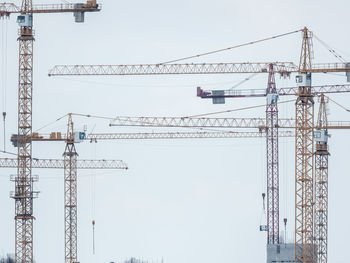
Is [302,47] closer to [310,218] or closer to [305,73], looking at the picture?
[305,73]

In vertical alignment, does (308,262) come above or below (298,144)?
below

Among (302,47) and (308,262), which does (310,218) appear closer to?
(308,262)

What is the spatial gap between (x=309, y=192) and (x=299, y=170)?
320 cm

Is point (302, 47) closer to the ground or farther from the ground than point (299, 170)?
farther from the ground

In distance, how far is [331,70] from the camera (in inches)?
7200

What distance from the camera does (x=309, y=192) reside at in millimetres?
180375

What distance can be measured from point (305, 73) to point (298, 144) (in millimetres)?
8330

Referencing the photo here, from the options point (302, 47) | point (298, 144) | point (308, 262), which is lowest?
point (308, 262)

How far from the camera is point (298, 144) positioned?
179875 millimetres

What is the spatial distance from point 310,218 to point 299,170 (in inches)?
232

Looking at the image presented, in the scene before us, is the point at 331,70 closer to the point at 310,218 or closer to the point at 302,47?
the point at 302,47

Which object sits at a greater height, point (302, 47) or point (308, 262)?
point (302, 47)

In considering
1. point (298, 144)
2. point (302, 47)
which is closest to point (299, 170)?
point (298, 144)

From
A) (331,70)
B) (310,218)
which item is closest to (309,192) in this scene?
(310,218)
